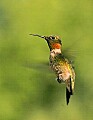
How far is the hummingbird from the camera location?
3.19ft

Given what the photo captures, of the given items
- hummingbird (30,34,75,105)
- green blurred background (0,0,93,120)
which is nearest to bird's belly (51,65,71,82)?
hummingbird (30,34,75,105)

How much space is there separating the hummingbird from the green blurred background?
105cm

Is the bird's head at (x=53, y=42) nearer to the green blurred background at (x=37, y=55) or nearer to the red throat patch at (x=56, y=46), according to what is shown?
the red throat patch at (x=56, y=46)

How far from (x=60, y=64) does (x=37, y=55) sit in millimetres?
1097

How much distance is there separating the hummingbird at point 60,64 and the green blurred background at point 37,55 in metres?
1.05

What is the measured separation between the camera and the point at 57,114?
2.11 meters

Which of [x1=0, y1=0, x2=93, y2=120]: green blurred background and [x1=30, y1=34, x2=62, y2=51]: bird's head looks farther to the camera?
[x1=0, y1=0, x2=93, y2=120]: green blurred background

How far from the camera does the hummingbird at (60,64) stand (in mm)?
972

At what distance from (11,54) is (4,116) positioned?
348 millimetres

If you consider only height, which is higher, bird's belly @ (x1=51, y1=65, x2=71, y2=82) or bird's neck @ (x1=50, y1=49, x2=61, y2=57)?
bird's neck @ (x1=50, y1=49, x2=61, y2=57)

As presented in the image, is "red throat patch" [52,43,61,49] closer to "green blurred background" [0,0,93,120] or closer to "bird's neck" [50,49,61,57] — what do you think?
"bird's neck" [50,49,61,57]

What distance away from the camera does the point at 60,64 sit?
1014 millimetres

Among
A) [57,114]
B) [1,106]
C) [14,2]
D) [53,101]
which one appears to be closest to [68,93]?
[57,114]

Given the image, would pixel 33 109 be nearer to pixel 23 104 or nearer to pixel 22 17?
pixel 23 104
